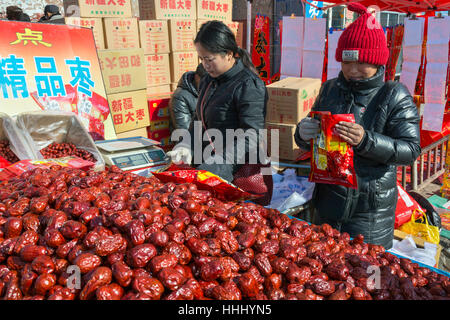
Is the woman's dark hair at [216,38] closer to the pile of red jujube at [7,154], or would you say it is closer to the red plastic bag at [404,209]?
the pile of red jujube at [7,154]

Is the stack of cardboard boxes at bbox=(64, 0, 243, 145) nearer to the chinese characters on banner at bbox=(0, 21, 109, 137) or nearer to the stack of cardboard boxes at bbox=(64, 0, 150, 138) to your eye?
the stack of cardboard boxes at bbox=(64, 0, 150, 138)

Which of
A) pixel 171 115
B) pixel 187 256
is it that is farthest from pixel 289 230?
pixel 171 115

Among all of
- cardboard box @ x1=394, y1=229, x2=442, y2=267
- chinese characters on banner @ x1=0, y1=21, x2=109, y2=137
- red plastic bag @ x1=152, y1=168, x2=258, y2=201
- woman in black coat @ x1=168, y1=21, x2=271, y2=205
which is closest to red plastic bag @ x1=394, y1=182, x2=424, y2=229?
cardboard box @ x1=394, y1=229, x2=442, y2=267

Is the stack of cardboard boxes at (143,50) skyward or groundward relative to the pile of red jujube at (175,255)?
skyward

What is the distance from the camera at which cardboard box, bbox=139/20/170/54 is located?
4.31 meters

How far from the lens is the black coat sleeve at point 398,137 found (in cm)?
172

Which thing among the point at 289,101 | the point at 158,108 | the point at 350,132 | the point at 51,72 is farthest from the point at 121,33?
the point at 350,132

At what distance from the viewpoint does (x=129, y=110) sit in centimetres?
375

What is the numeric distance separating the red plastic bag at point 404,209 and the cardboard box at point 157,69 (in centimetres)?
315

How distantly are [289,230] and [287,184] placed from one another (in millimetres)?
1695

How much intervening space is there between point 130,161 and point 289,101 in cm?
188

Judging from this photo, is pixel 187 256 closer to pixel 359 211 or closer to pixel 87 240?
→ pixel 87 240

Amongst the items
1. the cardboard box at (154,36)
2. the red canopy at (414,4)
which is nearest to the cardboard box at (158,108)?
the cardboard box at (154,36)

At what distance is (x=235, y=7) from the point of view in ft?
23.8
